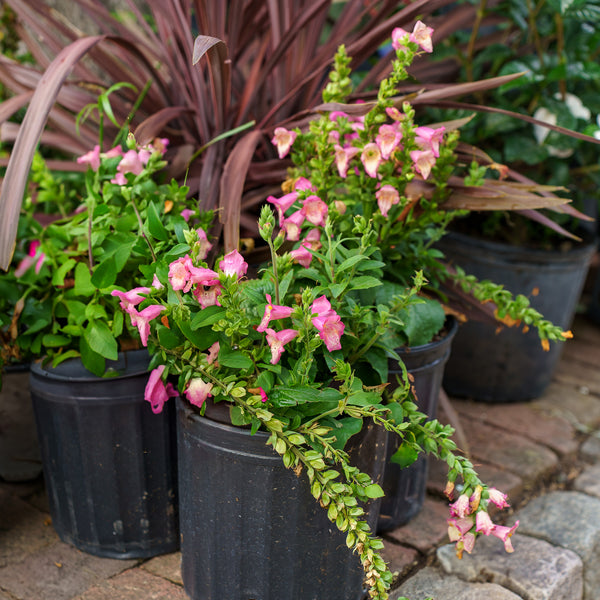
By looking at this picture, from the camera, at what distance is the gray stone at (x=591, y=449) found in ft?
6.36

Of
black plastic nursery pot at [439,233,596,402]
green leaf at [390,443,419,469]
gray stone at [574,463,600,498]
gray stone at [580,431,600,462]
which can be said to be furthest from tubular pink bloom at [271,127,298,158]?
gray stone at [580,431,600,462]

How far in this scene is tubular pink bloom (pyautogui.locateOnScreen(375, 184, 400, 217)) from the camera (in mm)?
1183

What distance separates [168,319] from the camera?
108cm

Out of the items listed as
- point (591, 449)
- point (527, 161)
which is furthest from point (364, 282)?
point (591, 449)

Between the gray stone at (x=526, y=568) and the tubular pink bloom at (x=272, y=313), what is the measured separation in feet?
2.45

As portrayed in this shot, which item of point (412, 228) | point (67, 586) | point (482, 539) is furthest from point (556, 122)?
point (67, 586)

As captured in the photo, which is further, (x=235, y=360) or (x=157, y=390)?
(x=157, y=390)

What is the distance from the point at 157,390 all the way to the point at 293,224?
37cm

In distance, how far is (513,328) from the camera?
2107 millimetres

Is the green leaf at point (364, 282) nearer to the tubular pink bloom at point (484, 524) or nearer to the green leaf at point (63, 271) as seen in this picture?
the tubular pink bloom at point (484, 524)

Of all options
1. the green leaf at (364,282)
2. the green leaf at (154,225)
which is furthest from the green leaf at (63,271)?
the green leaf at (364,282)

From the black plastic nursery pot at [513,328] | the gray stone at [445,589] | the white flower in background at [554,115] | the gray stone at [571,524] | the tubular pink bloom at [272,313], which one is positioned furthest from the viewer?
the black plastic nursery pot at [513,328]

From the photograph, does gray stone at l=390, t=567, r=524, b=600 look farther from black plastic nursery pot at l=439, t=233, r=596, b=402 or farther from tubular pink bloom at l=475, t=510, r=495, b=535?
black plastic nursery pot at l=439, t=233, r=596, b=402

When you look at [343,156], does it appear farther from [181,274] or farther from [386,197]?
[181,274]
